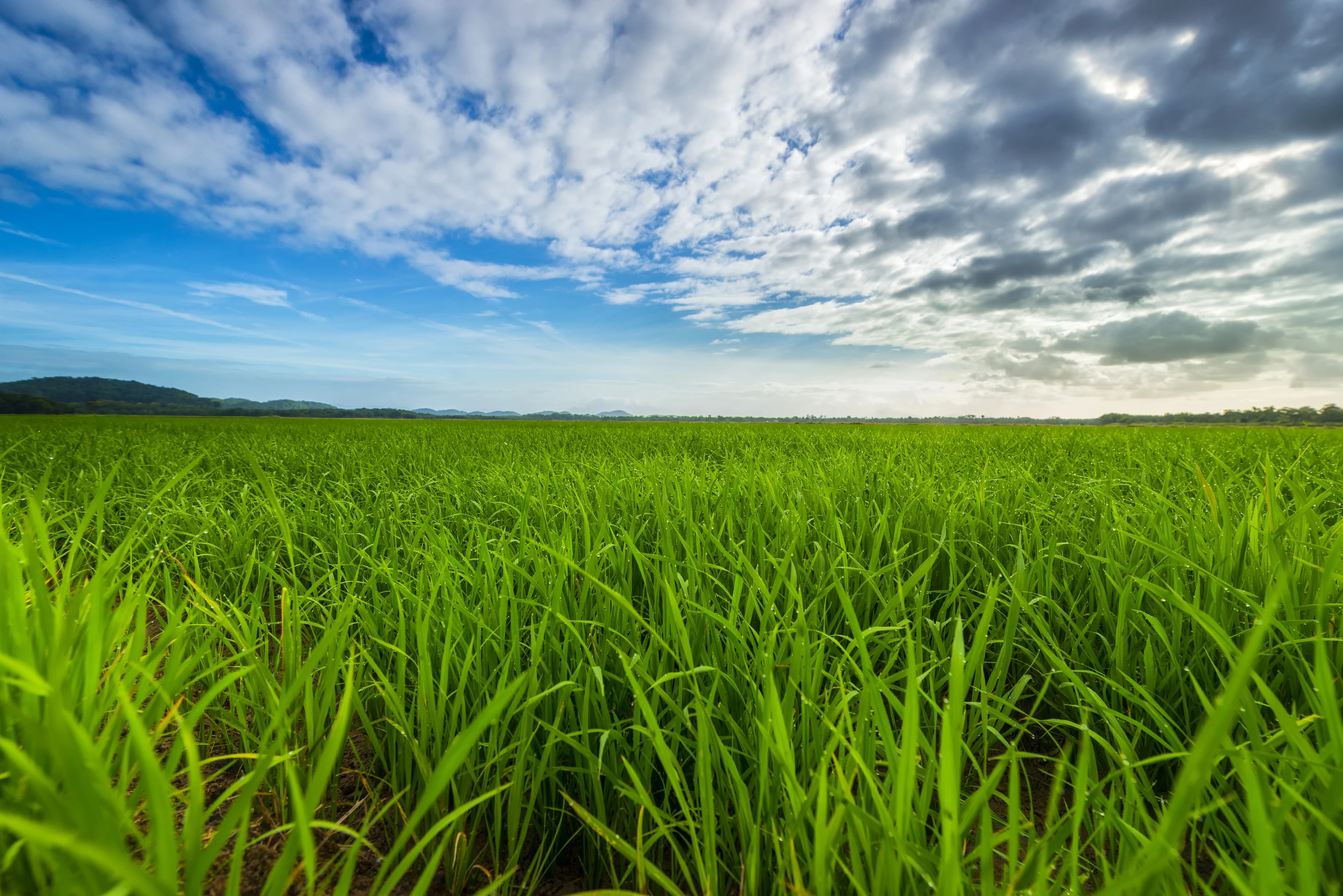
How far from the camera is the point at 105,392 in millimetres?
109812

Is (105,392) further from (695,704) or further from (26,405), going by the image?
(695,704)

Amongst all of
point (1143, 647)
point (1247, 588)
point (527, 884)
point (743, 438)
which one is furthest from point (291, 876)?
point (743, 438)

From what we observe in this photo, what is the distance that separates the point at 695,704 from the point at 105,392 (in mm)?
159883

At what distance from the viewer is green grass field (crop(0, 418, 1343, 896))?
0.70m

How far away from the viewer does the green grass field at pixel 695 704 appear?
704 millimetres

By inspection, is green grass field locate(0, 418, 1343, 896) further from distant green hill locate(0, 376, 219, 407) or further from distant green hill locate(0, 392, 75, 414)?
distant green hill locate(0, 376, 219, 407)

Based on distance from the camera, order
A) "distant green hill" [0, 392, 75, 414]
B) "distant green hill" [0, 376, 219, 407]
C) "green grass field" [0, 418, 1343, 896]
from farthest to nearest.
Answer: "distant green hill" [0, 376, 219, 407] < "distant green hill" [0, 392, 75, 414] < "green grass field" [0, 418, 1343, 896]

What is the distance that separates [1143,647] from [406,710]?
6.53 ft

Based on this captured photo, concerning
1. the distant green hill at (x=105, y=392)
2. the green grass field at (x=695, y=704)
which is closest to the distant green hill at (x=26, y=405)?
the distant green hill at (x=105, y=392)

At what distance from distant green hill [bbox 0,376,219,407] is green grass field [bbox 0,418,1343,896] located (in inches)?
5436

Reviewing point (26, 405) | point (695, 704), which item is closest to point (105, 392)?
point (26, 405)

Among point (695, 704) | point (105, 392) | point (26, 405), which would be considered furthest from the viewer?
point (105, 392)

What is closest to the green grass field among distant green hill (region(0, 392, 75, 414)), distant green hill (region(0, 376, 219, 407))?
distant green hill (region(0, 392, 75, 414))

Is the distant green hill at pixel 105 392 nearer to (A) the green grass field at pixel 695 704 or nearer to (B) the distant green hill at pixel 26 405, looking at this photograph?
(B) the distant green hill at pixel 26 405
